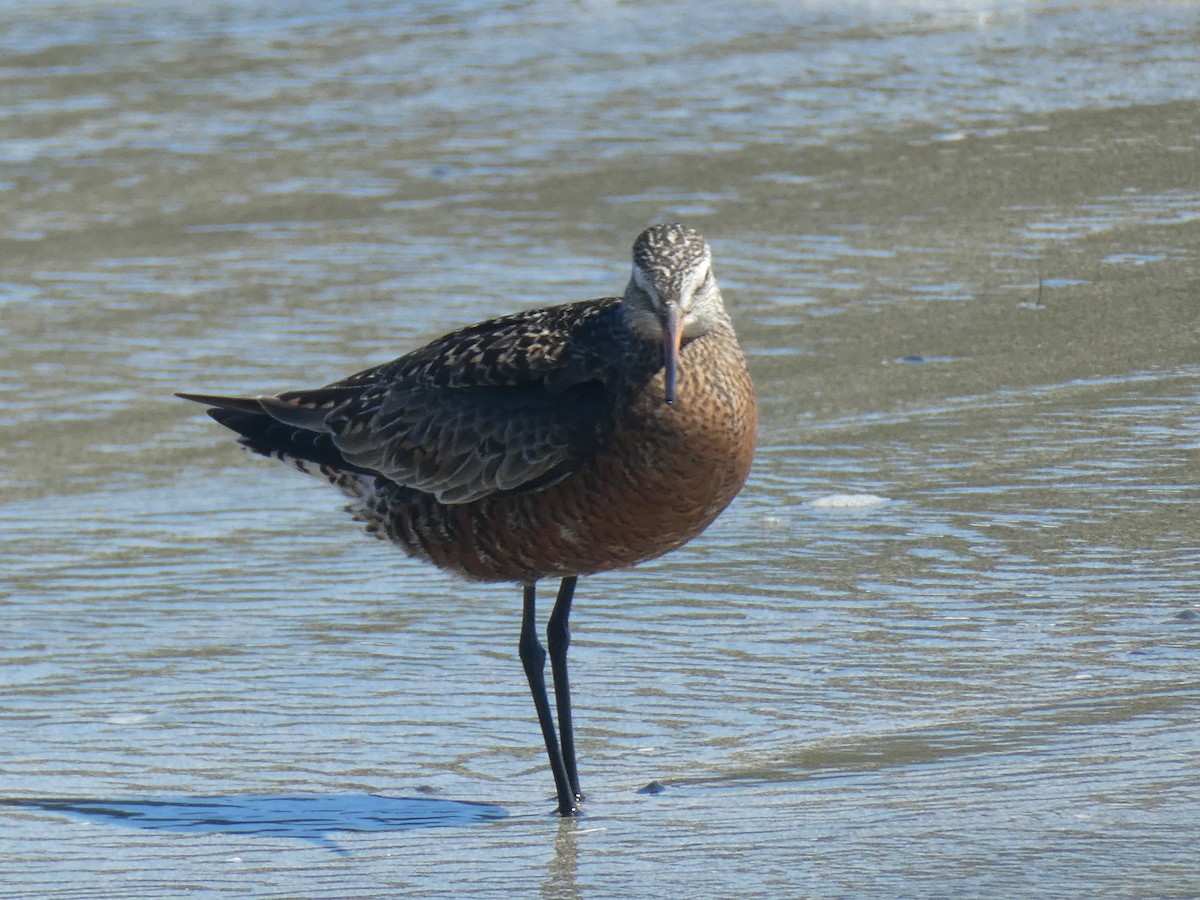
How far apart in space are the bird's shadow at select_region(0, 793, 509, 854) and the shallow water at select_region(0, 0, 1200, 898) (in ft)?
0.05

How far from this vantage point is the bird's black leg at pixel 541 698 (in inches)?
177

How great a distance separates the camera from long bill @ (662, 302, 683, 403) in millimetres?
4410

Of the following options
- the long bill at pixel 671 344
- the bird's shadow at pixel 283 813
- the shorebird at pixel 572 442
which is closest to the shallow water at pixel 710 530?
the bird's shadow at pixel 283 813

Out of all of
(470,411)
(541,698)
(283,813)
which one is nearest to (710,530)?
(470,411)

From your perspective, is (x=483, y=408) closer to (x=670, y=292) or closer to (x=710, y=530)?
(x=670, y=292)

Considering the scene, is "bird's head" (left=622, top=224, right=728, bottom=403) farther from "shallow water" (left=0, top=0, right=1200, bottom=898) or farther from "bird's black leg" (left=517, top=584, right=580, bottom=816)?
"shallow water" (left=0, top=0, right=1200, bottom=898)

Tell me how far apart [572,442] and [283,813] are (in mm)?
1024

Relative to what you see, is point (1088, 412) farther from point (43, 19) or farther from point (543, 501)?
point (43, 19)

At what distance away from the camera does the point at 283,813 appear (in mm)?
4473

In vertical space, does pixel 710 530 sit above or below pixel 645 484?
below

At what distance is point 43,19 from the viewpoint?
13.5m

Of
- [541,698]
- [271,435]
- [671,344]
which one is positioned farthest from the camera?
[271,435]

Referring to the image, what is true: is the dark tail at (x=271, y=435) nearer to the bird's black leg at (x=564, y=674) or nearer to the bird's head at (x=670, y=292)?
the bird's black leg at (x=564, y=674)

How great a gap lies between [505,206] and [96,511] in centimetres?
339
